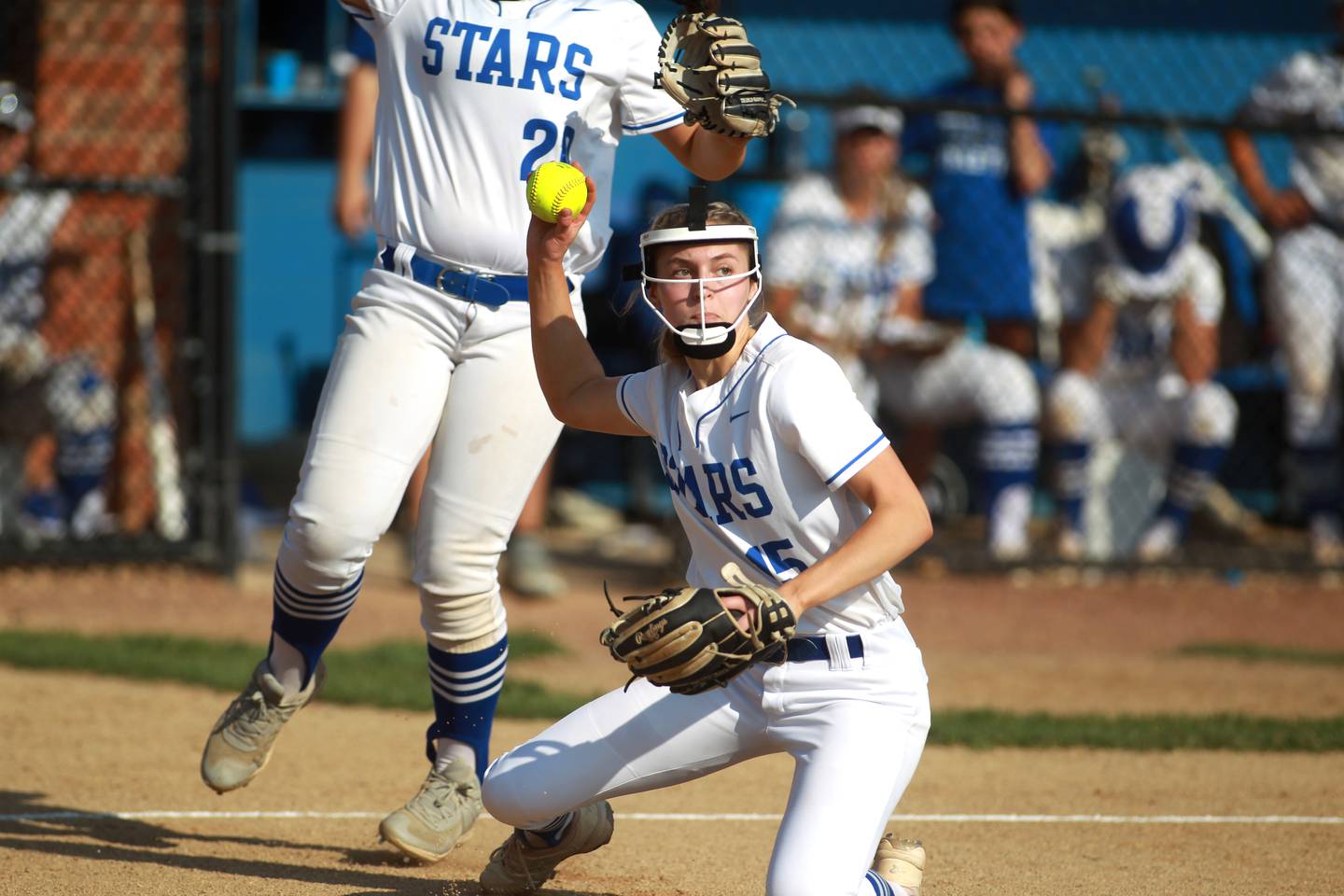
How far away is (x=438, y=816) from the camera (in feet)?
11.4

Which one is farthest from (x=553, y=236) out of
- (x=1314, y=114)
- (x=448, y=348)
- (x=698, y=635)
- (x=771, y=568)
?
(x=1314, y=114)

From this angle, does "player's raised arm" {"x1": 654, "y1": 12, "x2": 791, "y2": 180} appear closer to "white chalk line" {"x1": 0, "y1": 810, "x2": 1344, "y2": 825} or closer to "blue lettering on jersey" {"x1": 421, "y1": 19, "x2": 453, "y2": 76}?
"blue lettering on jersey" {"x1": 421, "y1": 19, "x2": 453, "y2": 76}

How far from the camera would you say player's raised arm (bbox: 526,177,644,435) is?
313 cm

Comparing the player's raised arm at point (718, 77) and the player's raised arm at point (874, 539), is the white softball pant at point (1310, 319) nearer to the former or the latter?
the player's raised arm at point (718, 77)

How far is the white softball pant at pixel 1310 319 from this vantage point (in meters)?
7.62

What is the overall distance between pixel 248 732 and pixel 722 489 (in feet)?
4.18

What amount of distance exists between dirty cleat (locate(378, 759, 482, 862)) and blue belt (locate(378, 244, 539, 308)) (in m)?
1.01

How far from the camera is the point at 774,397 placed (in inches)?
113

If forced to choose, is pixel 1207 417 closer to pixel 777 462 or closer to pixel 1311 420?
pixel 1311 420

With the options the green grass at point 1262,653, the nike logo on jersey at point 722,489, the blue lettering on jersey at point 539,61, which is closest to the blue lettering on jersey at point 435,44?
the blue lettering on jersey at point 539,61

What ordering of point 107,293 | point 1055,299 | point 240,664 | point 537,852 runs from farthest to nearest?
point 1055,299, point 107,293, point 240,664, point 537,852

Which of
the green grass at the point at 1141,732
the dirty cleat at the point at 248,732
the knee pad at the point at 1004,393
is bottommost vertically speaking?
the green grass at the point at 1141,732

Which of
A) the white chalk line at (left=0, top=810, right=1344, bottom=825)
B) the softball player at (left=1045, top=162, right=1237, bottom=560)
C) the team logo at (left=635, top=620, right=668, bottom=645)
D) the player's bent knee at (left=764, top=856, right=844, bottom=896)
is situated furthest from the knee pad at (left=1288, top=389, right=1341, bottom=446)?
the team logo at (left=635, top=620, right=668, bottom=645)

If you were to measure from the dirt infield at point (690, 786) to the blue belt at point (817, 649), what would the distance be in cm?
28
